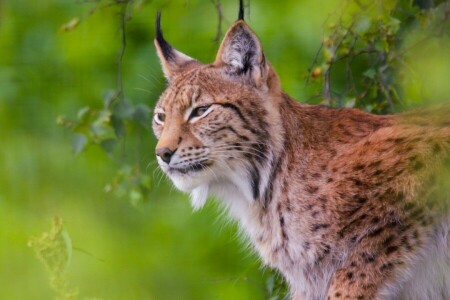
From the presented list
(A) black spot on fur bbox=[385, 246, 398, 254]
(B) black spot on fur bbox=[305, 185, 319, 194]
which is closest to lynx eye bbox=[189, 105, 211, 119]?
(B) black spot on fur bbox=[305, 185, 319, 194]

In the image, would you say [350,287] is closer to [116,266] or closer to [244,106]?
[244,106]

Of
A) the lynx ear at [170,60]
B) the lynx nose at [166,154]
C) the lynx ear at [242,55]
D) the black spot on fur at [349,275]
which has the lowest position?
the lynx nose at [166,154]

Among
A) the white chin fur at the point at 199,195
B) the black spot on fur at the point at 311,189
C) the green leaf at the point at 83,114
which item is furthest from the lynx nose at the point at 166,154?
the green leaf at the point at 83,114

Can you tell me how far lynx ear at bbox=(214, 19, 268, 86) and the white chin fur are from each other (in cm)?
39

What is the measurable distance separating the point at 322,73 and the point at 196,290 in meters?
1.18

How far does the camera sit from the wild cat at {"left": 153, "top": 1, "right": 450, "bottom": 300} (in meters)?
3.84

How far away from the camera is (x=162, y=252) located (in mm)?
5695

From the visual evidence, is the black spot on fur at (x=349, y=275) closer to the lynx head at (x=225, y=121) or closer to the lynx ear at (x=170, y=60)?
the lynx head at (x=225, y=121)

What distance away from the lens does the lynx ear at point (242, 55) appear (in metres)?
4.04

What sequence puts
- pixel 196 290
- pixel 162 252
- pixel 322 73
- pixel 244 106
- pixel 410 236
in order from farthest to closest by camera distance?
pixel 162 252, pixel 196 290, pixel 322 73, pixel 244 106, pixel 410 236

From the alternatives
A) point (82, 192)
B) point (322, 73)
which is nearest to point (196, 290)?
point (82, 192)

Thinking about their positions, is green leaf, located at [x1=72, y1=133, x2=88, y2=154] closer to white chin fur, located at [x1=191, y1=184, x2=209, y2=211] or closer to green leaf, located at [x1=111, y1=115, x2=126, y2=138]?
green leaf, located at [x1=111, y1=115, x2=126, y2=138]

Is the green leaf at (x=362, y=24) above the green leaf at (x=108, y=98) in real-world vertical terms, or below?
above

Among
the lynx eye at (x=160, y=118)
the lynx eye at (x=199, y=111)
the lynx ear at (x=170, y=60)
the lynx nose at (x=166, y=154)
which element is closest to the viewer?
the lynx nose at (x=166, y=154)
